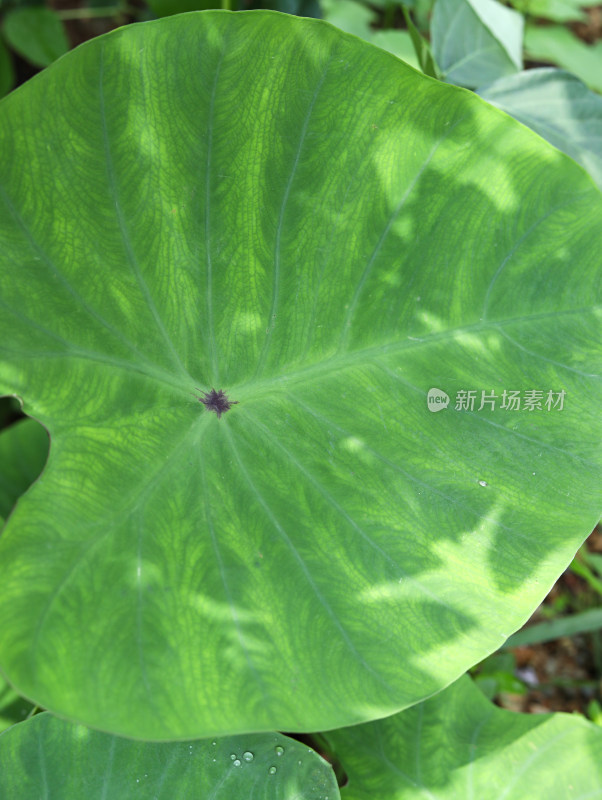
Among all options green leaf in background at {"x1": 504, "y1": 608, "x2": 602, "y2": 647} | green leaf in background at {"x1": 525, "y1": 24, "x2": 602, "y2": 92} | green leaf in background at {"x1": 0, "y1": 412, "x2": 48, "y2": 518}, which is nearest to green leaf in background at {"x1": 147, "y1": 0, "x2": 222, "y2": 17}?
green leaf in background at {"x1": 0, "y1": 412, "x2": 48, "y2": 518}

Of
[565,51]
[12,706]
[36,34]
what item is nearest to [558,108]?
[565,51]

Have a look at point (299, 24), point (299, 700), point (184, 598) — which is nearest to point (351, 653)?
point (299, 700)

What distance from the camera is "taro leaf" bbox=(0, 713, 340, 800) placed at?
935 mm

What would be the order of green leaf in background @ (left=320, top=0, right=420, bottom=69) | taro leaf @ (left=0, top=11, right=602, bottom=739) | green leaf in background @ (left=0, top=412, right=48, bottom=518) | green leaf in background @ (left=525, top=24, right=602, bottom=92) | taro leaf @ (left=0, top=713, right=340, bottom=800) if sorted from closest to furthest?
taro leaf @ (left=0, top=11, right=602, bottom=739) < taro leaf @ (left=0, top=713, right=340, bottom=800) < green leaf in background @ (left=0, top=412, right=48, bottom=518) < green leaf in background @ (left=320, top=0, right=420, bottom=69) < green leaf in background @ (left=525, top=24, right=602, bottom=92)

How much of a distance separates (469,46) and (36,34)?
1.13m

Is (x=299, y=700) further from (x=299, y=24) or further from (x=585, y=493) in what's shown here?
(x=299, y=24)

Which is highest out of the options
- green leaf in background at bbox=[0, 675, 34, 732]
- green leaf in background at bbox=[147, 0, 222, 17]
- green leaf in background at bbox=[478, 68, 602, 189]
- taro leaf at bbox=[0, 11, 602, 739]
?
green leaf in background at bbox=[147, 0, 222, 17]

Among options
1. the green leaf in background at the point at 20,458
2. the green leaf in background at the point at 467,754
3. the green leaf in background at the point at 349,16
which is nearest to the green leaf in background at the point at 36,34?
the green leaf in background at the point at 349,16

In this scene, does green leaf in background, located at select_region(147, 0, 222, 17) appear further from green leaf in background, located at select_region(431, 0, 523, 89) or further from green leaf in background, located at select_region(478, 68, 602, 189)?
green leaf in background, located at select_region(478, 68, 602, 189)

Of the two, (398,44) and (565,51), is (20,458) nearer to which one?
(398,44)

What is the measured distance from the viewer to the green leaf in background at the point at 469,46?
141 cm

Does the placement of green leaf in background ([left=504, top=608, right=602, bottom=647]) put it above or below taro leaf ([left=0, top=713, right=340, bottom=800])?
below

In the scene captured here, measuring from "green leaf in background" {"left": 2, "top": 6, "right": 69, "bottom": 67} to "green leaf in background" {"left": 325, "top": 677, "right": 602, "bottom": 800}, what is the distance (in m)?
1.76

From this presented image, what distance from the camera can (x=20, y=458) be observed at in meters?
1.53
